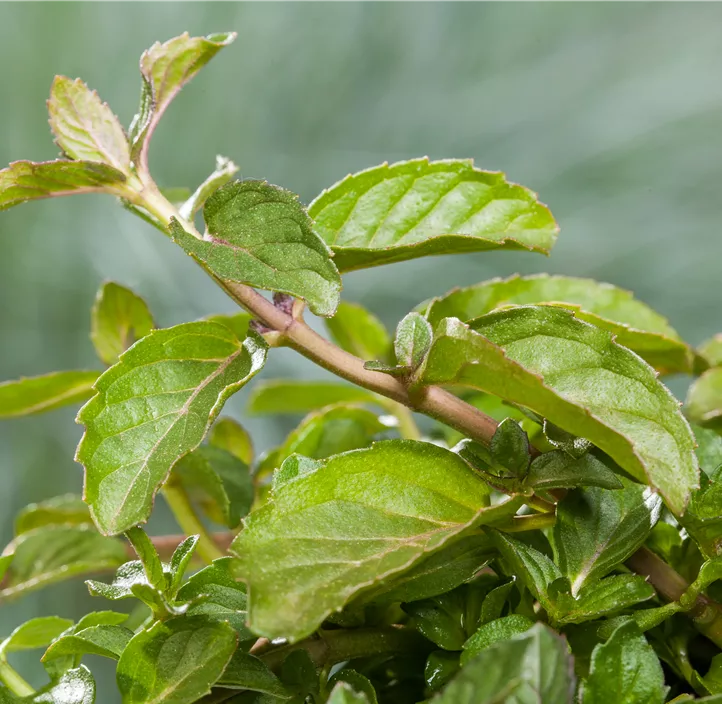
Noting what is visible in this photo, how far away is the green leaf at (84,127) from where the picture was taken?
0.36m

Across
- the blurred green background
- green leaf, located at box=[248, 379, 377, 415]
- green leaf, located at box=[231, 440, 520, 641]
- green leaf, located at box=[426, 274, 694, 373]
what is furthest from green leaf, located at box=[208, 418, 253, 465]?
the blurred green background

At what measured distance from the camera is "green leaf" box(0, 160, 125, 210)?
1.03 feet

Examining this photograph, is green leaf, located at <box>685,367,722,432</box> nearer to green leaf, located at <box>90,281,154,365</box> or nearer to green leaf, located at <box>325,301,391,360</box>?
green leaf, located at <box>325,301,391,360</box>

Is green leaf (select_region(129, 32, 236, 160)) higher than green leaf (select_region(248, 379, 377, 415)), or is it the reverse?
green leaf (select_region(129, 32, 236, 160))

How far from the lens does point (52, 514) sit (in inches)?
22.6

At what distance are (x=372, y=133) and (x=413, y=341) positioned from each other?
88cm

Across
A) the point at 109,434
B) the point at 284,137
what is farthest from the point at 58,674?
the point at 284,137

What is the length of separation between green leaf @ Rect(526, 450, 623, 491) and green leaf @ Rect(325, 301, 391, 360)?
293 mm

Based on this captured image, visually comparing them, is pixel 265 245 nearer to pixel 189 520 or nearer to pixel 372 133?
pixel 189 520

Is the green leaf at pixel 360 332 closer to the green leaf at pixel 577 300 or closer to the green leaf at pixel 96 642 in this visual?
the green leaf at pixel 577 300

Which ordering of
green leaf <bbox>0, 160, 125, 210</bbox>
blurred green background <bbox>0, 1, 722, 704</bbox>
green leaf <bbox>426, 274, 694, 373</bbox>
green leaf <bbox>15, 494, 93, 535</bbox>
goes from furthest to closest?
1. blurred green background <bbox>0, 1, 722, 704</bbox>
2. green leaf <bbox>15, 494, 93, 535</bbox>
3. green leaf <bbox>426, 274, 694, 373</bbox>
4. green leaf <bbox>0, 160, 125, 210</bbox>

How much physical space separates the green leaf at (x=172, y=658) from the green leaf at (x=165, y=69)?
0.20 metres

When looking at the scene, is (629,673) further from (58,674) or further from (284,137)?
(284,137)

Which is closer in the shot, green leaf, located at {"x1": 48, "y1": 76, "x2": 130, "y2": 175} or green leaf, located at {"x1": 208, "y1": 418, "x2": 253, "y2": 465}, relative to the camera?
green leaf, located at {"x1": 48, "y1": 76, "x2": 130, "y2": 175}
